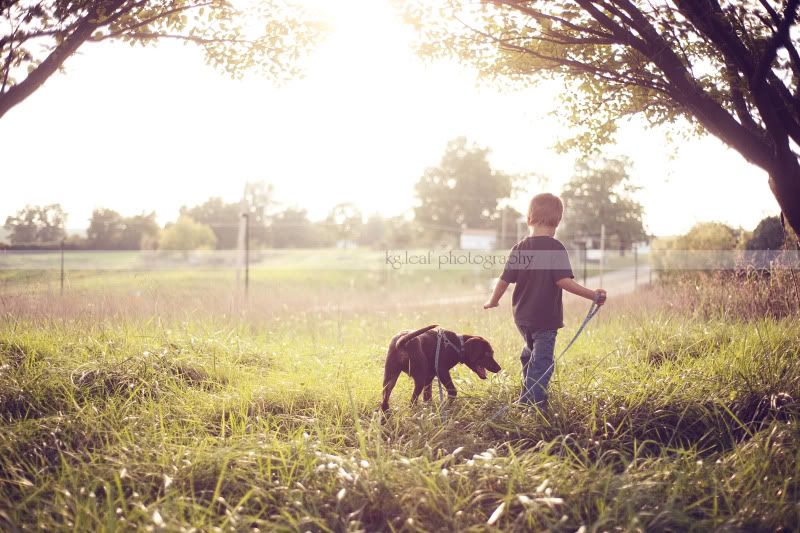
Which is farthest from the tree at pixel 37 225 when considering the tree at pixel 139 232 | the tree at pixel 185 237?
the tree at pixel 185 237

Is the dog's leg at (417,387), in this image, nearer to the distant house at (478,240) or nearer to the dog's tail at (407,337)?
the dog's tail at (407,337)

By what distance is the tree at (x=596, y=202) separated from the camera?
104ft

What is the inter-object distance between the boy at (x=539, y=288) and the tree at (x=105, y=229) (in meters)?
12.3

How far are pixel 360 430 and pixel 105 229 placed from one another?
13.8 meters

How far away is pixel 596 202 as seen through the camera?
3425cm

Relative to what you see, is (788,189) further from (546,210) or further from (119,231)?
(119,231)

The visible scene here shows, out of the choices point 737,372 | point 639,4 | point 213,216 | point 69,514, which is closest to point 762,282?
point 737,372

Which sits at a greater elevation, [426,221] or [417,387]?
[426,221]

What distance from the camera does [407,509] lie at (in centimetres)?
280

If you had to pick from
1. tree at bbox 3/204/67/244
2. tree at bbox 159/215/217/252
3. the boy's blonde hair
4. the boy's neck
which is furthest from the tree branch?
tree at bbox 159/215/217/252

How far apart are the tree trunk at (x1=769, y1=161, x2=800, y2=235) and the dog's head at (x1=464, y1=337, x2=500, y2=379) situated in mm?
3983

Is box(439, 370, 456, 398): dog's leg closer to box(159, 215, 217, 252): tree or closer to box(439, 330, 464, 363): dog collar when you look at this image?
box(439, 330, 464, 363): dog collar

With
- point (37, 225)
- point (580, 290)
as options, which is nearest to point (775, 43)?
Answer: point (580, 290)

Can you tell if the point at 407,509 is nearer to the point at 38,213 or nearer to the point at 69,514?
the point at 69,514
